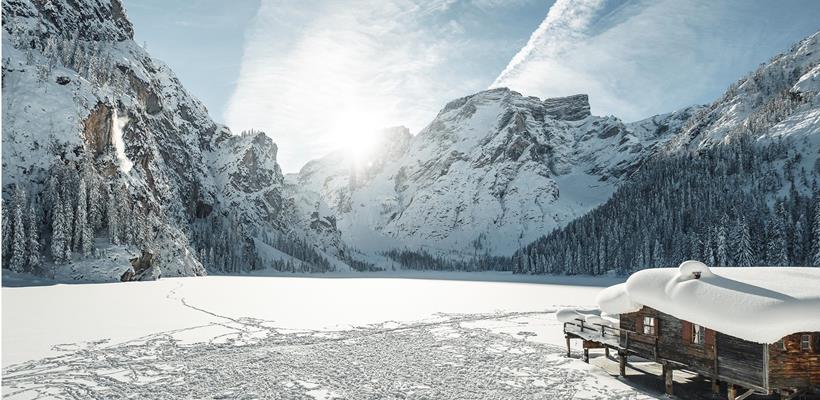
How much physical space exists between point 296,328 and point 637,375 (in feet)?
76.4

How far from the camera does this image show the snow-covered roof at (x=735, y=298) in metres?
16.2

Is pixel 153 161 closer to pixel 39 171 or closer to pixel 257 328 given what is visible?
pixel 39 171

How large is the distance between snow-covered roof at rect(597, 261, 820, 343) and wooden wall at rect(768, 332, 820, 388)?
45.2 inches

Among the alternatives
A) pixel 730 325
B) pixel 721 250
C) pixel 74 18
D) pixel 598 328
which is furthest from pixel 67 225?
pixel 721 250

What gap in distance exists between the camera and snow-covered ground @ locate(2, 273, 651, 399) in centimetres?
1953

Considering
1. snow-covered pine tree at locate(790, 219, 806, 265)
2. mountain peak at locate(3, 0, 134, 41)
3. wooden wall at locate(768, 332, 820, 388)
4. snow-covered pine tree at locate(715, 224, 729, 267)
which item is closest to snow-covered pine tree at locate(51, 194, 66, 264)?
mountain peak at locate(3, 0, 134, 41)

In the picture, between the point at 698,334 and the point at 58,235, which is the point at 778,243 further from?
the point at 58,235

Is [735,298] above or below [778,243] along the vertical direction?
below

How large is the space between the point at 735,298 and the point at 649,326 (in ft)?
17.0

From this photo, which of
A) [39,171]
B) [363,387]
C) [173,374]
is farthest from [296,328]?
[39,171]

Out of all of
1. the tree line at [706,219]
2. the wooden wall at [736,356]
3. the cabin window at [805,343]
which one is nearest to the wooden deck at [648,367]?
the wooden wall at [736,356]

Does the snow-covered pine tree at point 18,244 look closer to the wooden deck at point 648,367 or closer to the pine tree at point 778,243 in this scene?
the wooden deck at point 648,367

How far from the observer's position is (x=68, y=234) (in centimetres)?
7819

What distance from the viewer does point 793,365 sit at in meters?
16.8
